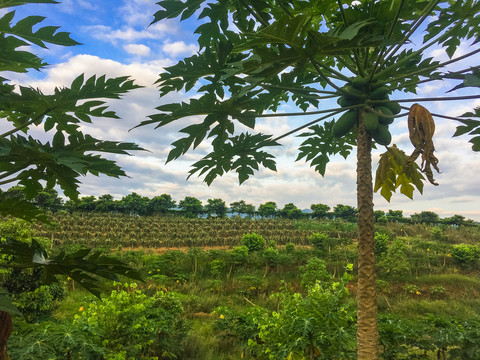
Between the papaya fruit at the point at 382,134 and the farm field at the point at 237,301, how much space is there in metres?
1.90

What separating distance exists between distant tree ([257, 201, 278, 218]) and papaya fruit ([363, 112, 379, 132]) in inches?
1409

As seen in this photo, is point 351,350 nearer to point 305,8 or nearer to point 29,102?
point 305,8

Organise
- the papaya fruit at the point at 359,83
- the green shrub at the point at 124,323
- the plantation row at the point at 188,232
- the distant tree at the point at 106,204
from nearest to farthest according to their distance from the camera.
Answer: the papaya fruit at the point at 359,83 < the green shrub at the point at 124,323 < the plantation row at the point at 188,232 < the distant tree at the point at 106,204

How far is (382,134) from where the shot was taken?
2383 mm

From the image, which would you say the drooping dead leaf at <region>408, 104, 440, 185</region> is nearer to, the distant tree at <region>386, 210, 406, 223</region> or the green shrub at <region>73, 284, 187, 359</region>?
the green shrub at <region>73, 284, 187, 359</region>

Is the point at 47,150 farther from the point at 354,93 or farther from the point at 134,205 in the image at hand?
the point at 134,205

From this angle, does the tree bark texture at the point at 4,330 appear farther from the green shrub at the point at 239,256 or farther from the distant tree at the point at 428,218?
the distant tree at the point at 428,218

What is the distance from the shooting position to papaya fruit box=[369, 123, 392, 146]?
238 centimetres

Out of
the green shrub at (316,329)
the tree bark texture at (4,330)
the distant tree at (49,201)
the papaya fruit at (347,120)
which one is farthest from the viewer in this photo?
the distant tree at (49,201)

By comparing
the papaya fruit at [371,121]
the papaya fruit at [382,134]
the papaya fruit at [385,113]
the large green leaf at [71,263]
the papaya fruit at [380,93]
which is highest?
the papaya fruit at [380,93]

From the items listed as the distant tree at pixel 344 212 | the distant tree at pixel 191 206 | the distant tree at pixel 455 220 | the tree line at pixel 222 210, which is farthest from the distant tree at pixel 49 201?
the distant tree at pixel 455 220

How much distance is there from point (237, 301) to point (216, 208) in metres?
27.4

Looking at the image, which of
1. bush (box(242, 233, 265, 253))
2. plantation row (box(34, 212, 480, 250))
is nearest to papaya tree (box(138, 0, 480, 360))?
bush (box(242, 233, 265, 253))

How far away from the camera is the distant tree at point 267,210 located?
3793 cm
